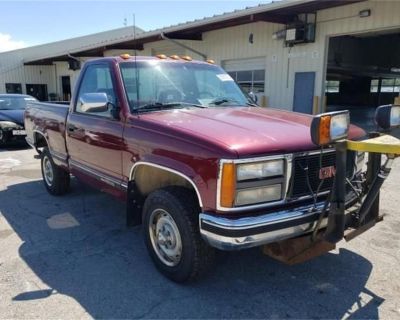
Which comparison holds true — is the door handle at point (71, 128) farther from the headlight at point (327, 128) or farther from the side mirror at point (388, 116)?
the side mirror at point (388, 116)

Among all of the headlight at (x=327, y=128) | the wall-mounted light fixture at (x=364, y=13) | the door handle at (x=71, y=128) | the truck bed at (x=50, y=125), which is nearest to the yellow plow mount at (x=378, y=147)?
the headlight at (x=327, y=128)

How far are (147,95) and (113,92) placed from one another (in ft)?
1.31

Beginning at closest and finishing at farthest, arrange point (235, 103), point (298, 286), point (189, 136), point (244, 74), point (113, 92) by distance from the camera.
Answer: point (189, 136), point (298, 286), point (113, 92), point (235, 103), point (244, 74)

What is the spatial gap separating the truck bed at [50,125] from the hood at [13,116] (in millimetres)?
4984

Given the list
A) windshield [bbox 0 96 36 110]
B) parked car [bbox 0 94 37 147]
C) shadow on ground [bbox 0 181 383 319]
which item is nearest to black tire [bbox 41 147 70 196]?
shadow on ground [bbox 0 181 383 319]

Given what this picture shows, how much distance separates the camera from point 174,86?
13.2 feet

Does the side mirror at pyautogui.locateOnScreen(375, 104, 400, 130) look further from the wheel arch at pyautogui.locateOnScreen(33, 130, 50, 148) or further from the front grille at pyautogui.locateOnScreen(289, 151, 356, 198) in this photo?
the wheel arch at pyautogui.locateOnScreen(33, 130, 50, 148)

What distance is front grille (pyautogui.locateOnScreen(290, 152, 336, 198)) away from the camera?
2.87 m

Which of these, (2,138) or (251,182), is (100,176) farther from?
(2,138)

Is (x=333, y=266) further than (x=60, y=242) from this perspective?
No

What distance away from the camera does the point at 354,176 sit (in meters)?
3.40

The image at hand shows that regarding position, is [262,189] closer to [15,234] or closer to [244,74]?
[15,234]

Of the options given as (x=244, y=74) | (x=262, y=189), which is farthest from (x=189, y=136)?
(x=244, y=74)

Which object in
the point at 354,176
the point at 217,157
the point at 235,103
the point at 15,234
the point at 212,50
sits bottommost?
the point at 15,234
